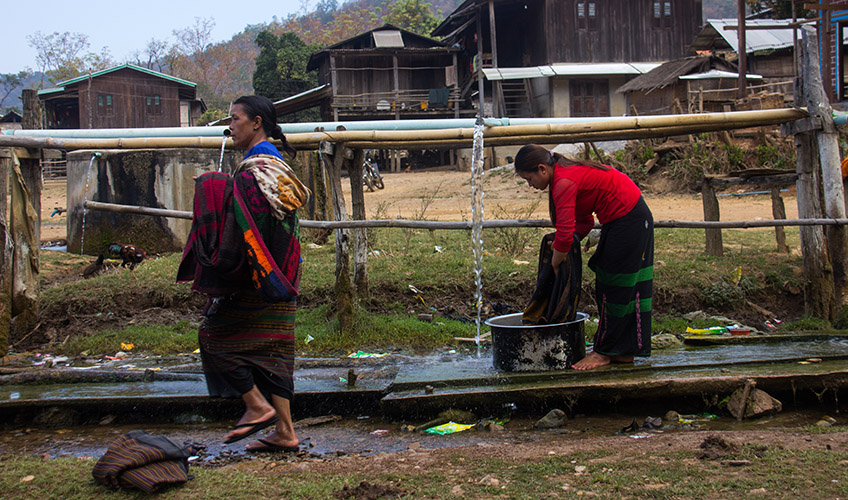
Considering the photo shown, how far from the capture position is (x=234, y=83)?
2191 inches

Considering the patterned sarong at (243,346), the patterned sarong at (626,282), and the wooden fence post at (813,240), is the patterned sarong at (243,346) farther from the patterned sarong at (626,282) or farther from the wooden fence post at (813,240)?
the wooden fence post at (813,240)

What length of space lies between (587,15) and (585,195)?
79.9 feet

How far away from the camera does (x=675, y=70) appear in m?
Answer: 21.6

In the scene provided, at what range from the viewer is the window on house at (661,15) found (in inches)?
1065

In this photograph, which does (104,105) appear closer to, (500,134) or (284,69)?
(284,69)

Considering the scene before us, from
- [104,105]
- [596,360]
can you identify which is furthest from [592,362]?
[104,105]

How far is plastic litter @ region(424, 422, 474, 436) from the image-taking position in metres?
4.10

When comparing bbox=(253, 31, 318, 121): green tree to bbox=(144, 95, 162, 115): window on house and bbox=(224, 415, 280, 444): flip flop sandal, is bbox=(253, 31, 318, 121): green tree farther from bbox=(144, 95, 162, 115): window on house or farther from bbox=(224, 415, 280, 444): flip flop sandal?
bbox=(224, 415, 280, 444): flip flop sandal

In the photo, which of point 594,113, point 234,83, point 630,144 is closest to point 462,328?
point 630,144

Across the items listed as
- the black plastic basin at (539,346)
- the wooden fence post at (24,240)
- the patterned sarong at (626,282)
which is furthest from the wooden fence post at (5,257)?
the patterned sarong at (626,282)

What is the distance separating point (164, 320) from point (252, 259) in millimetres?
4037

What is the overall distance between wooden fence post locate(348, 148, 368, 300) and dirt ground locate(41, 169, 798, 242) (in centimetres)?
230

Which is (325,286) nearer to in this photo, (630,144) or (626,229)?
(626,229)

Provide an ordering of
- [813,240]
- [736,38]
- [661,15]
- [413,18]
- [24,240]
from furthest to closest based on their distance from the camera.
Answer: [413,18]
[661,15]
[736,38]
[813,240]
[24,240]
